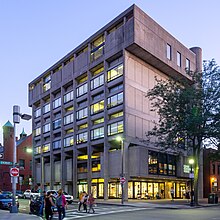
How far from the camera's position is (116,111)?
5612 centimetres

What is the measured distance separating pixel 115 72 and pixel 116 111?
6094 mm

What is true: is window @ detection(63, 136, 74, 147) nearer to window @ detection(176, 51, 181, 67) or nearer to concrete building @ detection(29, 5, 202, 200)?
concrete building @ detection(29, 5, 202, 200)

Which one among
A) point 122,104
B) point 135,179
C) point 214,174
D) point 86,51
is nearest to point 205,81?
point 122,104

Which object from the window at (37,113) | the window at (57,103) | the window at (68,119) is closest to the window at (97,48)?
the window at (68,119)

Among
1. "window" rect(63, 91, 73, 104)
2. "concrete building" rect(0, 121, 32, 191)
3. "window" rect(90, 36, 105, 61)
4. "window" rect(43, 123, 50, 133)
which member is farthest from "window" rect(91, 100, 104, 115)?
"concrete building" rect(0, 121, 32, 191)

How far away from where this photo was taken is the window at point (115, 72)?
5634 centimetres

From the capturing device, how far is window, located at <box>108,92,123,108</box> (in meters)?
55.4

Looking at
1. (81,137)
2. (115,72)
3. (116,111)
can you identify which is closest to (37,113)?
(81,137)

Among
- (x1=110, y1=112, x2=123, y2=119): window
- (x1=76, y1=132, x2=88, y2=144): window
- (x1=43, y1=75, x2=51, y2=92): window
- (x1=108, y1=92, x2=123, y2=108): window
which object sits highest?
(x1=43, y1=75, x2=51, y2=92): window

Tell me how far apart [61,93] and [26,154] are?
29.0 m

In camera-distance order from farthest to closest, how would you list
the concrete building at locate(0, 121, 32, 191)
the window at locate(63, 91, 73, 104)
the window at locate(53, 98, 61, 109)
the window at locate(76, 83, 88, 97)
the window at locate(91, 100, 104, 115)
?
the concrete building at locate(0, 121, 32, 191) < the window at locate(53, 98, 61, 109) < the window at locate(63, 91, 73, 104) < the window at locate(76, 83, 88, 97) < the window at locate(91, 100, 104, 115)

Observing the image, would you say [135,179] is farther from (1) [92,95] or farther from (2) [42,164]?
(2) [42,164]

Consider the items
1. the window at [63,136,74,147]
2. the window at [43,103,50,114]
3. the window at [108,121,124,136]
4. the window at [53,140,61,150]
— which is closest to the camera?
the window at [108,121,124,136]

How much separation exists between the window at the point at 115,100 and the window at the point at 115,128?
2.93 m
